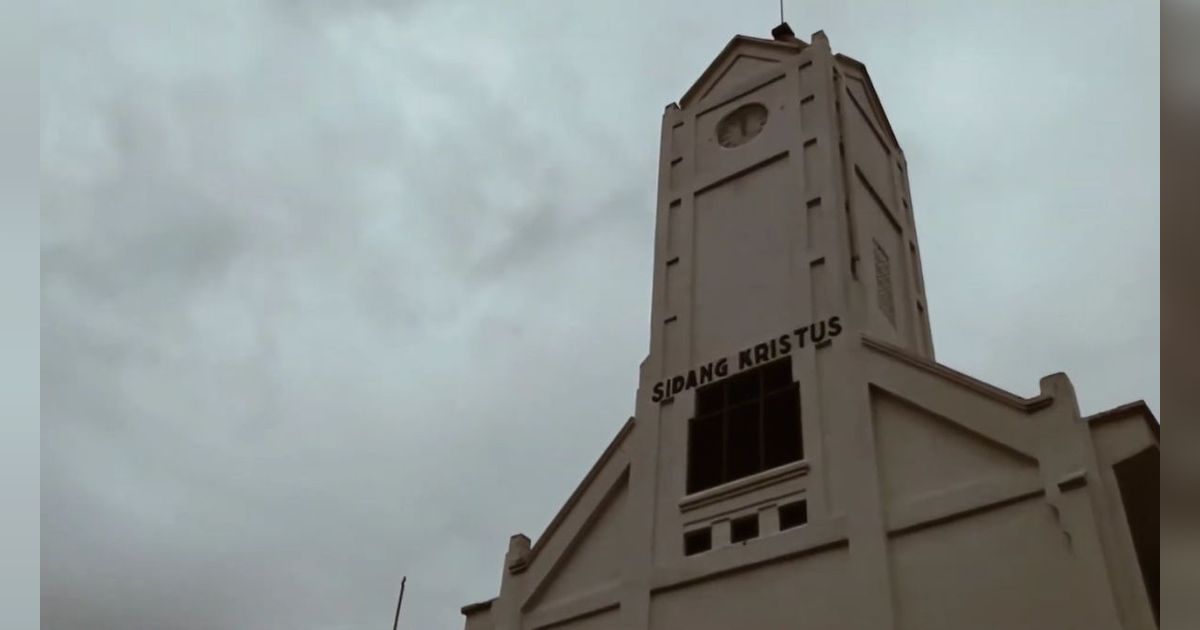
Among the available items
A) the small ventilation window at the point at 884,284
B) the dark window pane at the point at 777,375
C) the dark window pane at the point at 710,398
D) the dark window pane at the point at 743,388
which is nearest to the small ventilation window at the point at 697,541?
the dark window pane at the point at 710,398

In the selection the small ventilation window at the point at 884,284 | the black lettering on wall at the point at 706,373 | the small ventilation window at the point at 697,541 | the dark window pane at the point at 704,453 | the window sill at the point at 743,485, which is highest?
the small ventilation window at the point at 884,284

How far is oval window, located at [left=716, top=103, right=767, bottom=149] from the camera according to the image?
95.5ft

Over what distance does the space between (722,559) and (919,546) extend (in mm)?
3955

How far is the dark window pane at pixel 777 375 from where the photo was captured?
2283 cm

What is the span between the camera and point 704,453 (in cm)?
2289

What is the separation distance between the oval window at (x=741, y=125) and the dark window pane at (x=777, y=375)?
816 centimetres

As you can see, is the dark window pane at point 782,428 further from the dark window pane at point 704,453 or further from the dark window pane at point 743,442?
the dark window pane at point 704,453

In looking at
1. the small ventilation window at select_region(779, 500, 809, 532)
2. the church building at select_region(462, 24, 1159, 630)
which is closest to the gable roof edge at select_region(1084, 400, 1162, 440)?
the church building at select_region(462, 24, 1159, 630)

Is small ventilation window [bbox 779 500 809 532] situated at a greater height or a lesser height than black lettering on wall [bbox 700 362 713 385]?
lesser

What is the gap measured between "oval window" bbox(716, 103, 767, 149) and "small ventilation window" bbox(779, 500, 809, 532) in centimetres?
1188

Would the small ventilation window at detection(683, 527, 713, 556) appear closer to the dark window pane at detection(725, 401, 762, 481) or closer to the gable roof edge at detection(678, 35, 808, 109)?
the dark window pane at detection(725, 401, 762, 481)

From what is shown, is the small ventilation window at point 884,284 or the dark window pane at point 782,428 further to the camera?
the small ventilation window at point 884,284

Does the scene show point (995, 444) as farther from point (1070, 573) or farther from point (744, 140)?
point (744, 140)

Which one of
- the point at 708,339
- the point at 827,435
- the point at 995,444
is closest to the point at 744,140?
the point at 708,339
